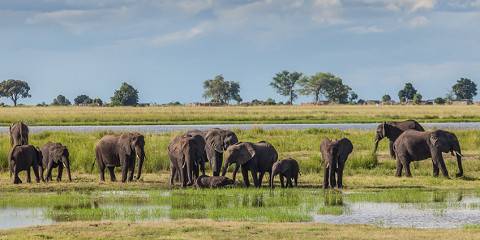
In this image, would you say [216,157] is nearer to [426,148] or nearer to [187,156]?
[187,156]

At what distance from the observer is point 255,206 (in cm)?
2080

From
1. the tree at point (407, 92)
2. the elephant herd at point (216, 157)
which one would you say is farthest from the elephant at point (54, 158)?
the tree at point (407, 92)

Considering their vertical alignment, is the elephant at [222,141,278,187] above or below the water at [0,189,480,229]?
above

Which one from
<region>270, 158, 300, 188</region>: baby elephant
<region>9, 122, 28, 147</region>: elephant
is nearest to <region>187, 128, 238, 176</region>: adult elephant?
<region>270, 158, 300, 188</region>: baby elephant

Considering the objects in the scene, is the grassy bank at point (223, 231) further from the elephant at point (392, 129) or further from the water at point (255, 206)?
the elephant at point (392, 129)

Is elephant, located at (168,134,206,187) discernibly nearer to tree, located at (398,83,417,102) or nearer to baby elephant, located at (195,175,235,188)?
baby elephant, located at (195,175,235,188)

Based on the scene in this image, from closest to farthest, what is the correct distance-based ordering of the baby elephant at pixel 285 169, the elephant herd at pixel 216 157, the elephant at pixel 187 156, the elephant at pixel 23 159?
the baby elephant at pixel 285 169, the elephant herd at pixel 216 157, the elephant at pixel 187 156, the elephant at pixel 23 159

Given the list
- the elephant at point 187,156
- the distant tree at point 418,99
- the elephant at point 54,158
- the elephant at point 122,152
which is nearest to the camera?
the elephant at point 187,156

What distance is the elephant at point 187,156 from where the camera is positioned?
81.5ft

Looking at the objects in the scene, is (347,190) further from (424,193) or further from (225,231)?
(225,231)

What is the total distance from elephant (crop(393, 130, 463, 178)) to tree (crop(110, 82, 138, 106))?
144315 mm

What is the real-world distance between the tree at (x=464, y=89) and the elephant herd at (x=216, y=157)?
165 metres

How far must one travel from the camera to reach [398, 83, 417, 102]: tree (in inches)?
7229

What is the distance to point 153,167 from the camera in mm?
30312
